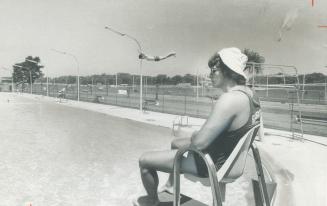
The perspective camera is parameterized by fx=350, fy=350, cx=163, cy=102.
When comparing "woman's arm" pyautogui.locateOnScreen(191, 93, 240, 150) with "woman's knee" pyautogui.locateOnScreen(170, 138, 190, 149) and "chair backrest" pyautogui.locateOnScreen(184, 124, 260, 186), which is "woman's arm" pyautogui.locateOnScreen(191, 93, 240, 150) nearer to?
"chair backrest" pyautogui.locateOnScreen(184, 124, 260, 186)

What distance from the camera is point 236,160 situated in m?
2.12

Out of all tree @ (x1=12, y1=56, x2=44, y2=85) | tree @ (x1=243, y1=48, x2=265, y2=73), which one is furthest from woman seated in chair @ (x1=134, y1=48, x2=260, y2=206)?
tree @ (x1=12, y1=56, x2=44, y2=85)

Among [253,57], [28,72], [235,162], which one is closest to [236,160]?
[235,162]

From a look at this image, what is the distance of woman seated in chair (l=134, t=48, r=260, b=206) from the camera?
198 centimetres

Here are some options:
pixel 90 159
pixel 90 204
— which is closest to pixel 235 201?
pixel 90 204

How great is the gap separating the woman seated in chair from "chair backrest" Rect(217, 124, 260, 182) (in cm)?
4

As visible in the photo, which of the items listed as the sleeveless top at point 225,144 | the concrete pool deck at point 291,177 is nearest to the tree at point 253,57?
the concrete pool deck at point 291,177

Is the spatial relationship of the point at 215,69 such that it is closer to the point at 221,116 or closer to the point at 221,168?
the point at 221,116

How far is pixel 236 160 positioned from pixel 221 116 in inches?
13.4

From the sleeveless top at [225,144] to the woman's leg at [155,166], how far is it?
0.18ft

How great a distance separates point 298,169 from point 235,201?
2.08 m

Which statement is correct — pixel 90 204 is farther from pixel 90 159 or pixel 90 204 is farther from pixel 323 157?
pixel 323 157

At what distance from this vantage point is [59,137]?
8781 millimetres

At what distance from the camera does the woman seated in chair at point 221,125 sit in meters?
1.98
